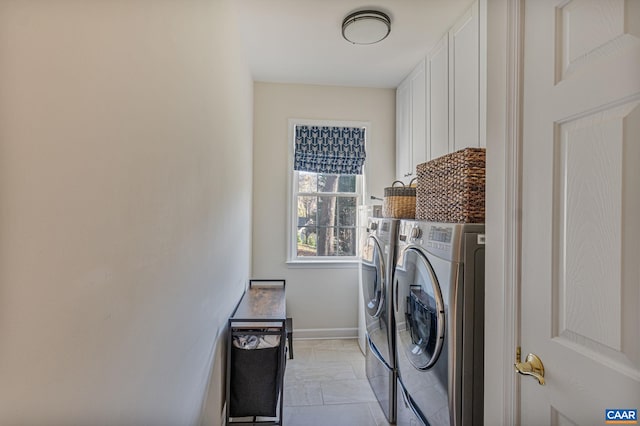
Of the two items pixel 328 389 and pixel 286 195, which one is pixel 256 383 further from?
pixel 286 195

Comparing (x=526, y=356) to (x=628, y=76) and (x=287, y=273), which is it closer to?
(x=628, y=76)

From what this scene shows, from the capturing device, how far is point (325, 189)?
3.45 m

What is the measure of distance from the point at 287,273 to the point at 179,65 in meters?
2.55

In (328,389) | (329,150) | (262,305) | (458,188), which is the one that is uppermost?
(329,150)

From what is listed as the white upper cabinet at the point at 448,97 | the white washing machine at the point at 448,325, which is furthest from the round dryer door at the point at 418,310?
the white upper cabinet at the point at 448,97

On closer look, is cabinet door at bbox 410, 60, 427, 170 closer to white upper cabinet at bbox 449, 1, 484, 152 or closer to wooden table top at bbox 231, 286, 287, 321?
white upper cabinet at bbox 449, 1, 484, 152

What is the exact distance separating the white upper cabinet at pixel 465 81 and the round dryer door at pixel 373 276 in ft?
2.99

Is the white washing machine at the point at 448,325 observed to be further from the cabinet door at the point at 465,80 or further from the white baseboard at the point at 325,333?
the white baseboard at the point at 325,333

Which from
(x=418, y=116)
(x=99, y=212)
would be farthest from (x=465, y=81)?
(x=99, y=212)

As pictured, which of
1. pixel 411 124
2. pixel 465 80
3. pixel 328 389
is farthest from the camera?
pixel 411 124

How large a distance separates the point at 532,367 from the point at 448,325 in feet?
1.30

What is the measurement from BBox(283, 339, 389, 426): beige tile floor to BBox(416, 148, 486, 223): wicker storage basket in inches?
55.4

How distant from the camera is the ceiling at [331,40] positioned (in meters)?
2.04

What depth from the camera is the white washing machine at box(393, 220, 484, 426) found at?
126 centimetres
